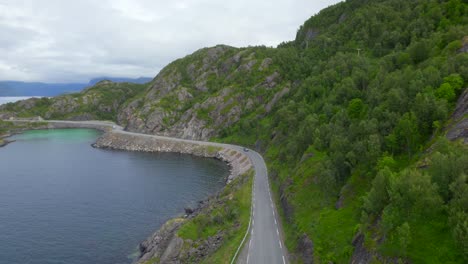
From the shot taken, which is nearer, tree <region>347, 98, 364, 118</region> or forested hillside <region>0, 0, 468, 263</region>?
forested hillside <region>0, 0, 468, 263</region>

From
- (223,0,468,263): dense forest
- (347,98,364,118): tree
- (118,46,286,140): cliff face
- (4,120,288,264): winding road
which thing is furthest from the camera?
(118,46,286,140): cliff face

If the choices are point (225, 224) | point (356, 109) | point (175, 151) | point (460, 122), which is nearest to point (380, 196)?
point (460, 122)

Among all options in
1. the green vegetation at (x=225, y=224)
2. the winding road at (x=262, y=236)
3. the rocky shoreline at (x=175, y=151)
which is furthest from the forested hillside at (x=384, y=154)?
the rocky shoreline at (x=175, y=151)

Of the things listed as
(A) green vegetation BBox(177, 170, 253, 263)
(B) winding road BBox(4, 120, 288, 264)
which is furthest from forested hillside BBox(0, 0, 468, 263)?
(A) green vegetation BBox(177, 170, 253, 263)

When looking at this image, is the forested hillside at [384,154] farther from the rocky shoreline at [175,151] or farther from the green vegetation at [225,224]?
the rocky shoreline at [175,151]

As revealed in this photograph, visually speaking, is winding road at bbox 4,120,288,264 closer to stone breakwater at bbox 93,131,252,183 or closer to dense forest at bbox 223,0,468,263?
dense forest at bbox 223,0,468,263

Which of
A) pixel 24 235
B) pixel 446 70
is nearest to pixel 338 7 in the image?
pixel 446 70
